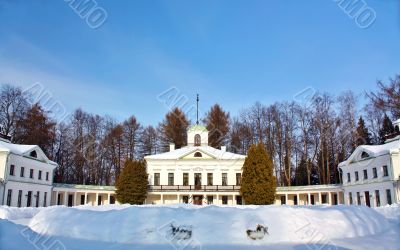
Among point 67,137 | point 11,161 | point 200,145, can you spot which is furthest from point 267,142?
point 11,161

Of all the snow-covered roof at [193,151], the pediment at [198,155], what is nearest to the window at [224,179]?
the snow-covered roof at [193,151]

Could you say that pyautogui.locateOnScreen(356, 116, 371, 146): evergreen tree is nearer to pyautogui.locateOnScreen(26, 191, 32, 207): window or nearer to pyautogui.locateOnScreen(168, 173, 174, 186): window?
pyautogui.locateOnScreen(168, 173, 174, 186): window

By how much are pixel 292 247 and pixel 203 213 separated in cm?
309

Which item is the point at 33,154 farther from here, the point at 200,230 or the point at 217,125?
the point at 217,125

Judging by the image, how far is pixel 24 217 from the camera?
1909 centimetres

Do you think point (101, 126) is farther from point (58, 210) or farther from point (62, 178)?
point (58, 210)

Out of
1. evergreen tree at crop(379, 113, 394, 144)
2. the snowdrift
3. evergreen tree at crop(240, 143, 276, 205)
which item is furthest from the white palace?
the snowdrift

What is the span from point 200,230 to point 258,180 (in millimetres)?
23332

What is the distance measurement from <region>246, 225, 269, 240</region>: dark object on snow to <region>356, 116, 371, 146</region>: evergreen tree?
34262 mm

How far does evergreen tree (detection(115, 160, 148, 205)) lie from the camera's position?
34156mm

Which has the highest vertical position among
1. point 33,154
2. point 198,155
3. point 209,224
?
point 198,155

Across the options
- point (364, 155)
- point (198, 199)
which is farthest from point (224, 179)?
point (364, 155)

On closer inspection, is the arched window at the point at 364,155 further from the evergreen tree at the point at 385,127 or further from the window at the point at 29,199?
the window at the point at 29,199

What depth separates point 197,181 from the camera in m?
40.0
